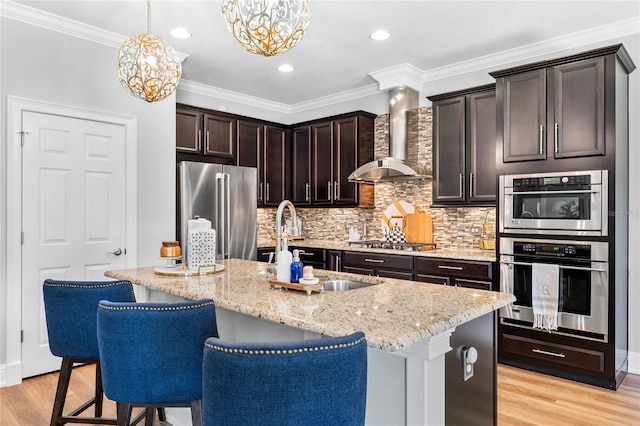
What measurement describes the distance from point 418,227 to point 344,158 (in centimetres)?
122

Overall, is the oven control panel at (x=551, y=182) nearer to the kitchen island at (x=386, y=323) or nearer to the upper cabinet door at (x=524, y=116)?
the upper cabinet door at (x=524, y=116)

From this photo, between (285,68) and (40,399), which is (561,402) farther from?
(285,68)

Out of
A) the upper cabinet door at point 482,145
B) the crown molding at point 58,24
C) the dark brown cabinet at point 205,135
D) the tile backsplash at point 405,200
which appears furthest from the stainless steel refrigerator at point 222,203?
the upper cabinet door at point 482,145

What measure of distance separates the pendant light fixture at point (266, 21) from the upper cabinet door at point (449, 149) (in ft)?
9.06

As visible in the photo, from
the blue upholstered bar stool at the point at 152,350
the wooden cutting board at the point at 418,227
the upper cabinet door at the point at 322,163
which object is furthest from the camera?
the upper cabinet door at the point at 322,163

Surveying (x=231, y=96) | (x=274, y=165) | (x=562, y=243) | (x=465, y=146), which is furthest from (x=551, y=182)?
(x=231, y=96)

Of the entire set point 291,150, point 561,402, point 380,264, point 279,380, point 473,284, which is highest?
point 291,150

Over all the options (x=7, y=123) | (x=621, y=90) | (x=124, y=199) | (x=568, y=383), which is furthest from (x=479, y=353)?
(x=7, y=123)

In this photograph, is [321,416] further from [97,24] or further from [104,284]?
[97,24]

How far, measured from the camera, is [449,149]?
14.5 feet

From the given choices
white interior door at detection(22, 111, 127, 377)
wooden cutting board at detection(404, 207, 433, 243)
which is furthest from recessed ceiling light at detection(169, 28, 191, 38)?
wooden cutting board at detection(404, 207, 433, 243)

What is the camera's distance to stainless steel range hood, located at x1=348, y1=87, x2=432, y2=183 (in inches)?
188

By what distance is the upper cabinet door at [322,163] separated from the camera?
5.47 m

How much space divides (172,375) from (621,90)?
3686mm
